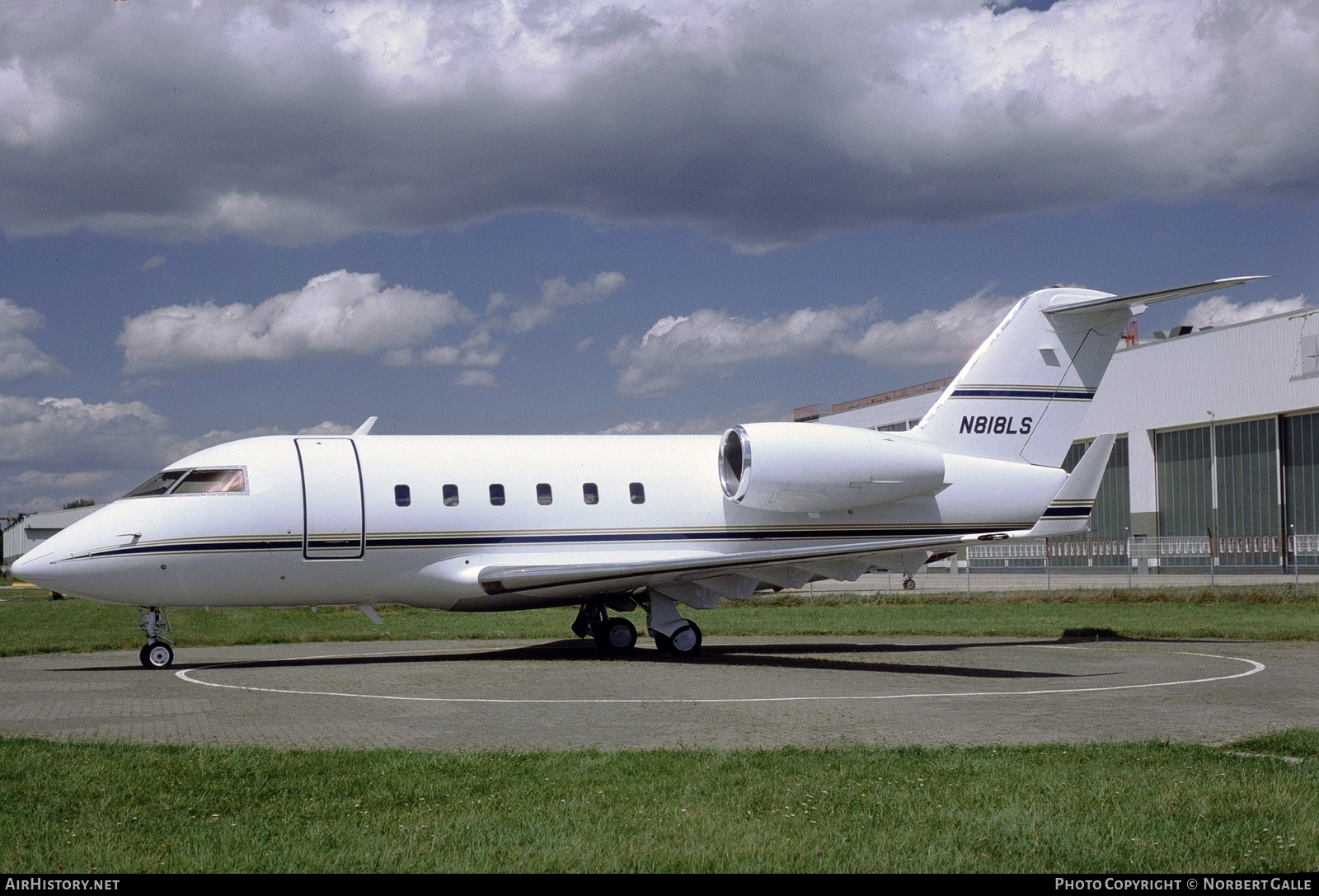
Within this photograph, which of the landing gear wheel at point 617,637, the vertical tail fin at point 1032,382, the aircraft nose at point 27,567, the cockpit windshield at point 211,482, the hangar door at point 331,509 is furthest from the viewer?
the vertical tail fin at point 1032,382

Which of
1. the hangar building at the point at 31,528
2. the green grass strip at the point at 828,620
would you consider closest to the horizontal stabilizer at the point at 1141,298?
the green grass strip at the point at 828,620

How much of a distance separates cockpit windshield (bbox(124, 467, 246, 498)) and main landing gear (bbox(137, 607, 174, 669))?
1882 millimetres

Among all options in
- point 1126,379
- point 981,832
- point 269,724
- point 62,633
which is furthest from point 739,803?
point 1126,379

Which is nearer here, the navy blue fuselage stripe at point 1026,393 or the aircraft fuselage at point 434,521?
the aircraft fuselage at point 434,521

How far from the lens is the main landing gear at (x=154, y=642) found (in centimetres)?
1958

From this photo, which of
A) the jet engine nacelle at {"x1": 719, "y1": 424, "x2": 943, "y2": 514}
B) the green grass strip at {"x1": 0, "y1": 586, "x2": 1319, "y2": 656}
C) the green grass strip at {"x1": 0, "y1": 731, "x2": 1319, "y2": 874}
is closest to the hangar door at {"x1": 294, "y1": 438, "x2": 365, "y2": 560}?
Answer: the jet engine nacelle at {"x1": 719, "y1": 424, "x2": 943, "y2": 514}

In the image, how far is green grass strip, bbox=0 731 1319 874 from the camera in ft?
22.9

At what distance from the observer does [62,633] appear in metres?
28.9

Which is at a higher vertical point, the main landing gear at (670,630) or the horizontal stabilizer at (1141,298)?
the horizontal stabilizer at (1141,298)

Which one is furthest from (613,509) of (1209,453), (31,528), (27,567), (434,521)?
(31,528)

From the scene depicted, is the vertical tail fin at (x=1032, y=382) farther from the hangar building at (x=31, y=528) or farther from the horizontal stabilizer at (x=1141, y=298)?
the hangar building at (x=31, y=528)

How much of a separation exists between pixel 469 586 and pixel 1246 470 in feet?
158

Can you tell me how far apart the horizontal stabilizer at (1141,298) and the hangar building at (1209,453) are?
95.4 feet

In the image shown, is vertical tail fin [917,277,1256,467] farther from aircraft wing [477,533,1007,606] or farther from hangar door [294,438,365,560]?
hangar door [294,438,365,560]
